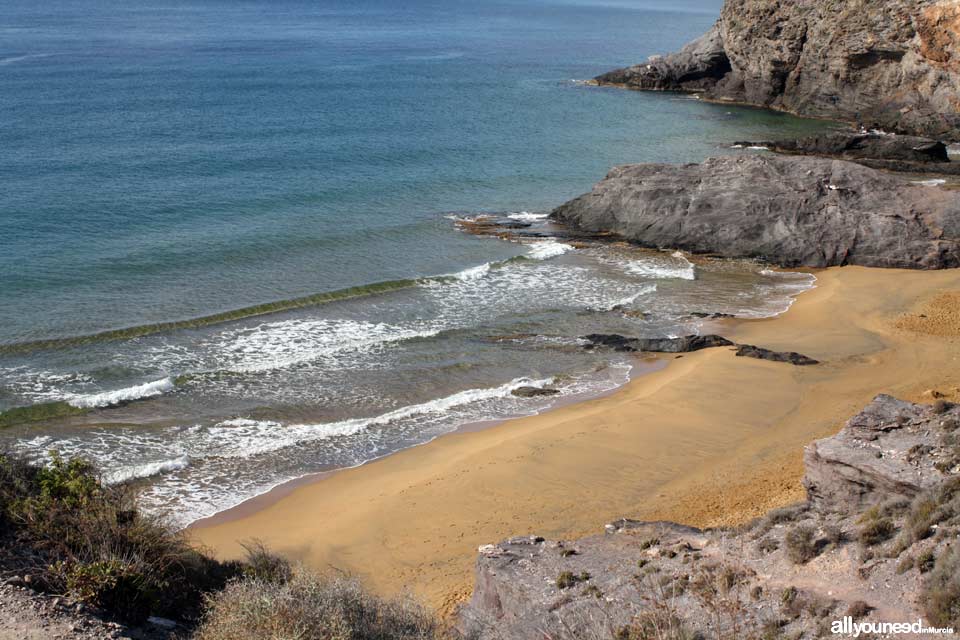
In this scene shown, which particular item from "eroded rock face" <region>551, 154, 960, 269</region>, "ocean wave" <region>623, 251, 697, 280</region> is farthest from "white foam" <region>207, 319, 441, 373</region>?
"eroded rock face" <region>551, 154, 960, 269</region>

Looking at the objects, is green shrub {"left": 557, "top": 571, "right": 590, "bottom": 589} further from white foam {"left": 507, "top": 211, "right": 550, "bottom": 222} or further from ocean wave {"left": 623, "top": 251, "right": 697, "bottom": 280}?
white foam {"left": 507, "top": 211, "right": 550, "bottom": 222}

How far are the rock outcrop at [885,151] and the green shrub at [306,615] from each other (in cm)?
3831

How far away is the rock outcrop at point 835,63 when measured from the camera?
4647cm

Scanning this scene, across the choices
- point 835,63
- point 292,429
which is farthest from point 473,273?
point 835,63

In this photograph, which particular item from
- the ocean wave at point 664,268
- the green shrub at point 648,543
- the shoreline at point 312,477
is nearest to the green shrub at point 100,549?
the shoreline at point 312,477

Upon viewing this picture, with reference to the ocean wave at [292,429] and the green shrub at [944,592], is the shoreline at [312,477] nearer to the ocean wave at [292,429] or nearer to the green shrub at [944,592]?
the ocean wave at [292,429]

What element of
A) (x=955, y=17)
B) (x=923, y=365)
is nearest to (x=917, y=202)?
(x=923, y=365)

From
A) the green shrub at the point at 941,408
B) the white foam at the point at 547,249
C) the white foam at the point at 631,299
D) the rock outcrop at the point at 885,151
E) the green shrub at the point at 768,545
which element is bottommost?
the white foam at the point at 631,299

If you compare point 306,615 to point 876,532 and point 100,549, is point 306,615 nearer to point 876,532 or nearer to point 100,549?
point 100,549

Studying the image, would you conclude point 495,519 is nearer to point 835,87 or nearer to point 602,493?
point 602,493

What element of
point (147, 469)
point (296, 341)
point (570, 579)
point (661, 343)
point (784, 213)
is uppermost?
point (784, 213)

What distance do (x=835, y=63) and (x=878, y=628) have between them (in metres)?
52.5

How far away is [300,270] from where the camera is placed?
28.9m

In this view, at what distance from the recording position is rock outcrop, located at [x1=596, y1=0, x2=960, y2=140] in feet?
152
